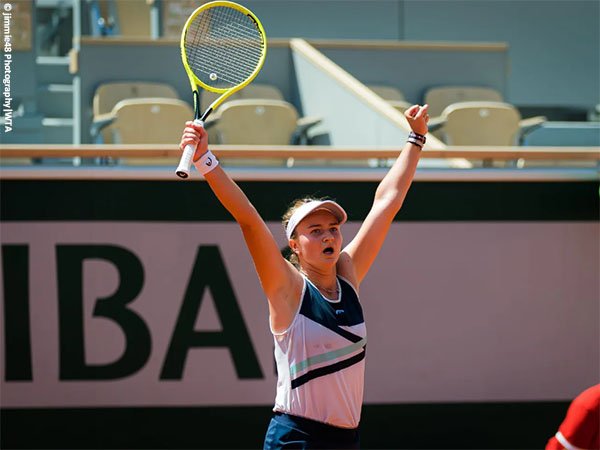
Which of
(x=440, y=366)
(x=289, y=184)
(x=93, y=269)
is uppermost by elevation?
(x=289, y=184)

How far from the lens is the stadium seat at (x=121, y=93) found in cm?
816

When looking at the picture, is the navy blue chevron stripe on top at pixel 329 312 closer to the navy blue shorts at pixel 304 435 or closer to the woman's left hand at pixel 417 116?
the navy blue shorts at pixel 304 435

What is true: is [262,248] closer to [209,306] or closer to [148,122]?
[209,306]

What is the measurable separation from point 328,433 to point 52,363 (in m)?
2.41

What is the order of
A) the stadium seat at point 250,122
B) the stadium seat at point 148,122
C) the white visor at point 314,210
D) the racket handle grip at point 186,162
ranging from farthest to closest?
1. the stadium seat at point 250,122
2. the stadium seat at point 148,122
3. the white visor at point 314,210
4. the racket handle grip at point 186,162

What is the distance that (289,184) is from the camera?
5.25m

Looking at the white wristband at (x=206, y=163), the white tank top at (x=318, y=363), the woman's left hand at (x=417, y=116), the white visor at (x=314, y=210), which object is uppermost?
the woman's left hand at (x=417, y=116)

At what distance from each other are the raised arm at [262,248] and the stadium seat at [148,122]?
170 inches

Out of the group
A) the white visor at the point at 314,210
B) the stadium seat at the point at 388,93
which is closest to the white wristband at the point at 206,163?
the white visor at the point at 314,210

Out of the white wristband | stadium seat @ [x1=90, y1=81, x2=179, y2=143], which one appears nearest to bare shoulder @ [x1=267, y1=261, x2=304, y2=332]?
the white wristband

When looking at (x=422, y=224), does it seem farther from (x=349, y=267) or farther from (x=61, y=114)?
(x=61, y=114)

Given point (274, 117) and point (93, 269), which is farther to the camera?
point (274, 117)

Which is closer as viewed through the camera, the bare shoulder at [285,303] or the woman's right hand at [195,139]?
the woman's right hand at [195,139]

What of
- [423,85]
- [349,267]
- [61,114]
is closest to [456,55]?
[423,85]
